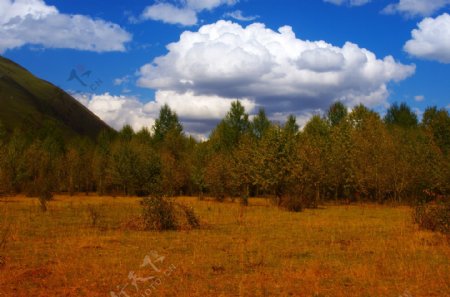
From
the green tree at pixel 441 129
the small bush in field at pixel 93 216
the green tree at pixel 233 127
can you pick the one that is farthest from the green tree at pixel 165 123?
the small bush in field at pixel 93 216

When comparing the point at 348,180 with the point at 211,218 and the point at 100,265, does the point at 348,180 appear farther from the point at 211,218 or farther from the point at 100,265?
the point at 100,265

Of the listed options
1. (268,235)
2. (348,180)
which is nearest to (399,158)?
(348,180)

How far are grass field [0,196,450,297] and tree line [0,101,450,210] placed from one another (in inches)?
576

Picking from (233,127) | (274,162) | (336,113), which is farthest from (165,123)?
(274,162)

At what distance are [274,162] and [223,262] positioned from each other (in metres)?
34.8

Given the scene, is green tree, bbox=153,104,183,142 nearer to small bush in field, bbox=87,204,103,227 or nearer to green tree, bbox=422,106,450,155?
green tree, bbox=422,106,450,155

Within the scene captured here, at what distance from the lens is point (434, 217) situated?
22.5m

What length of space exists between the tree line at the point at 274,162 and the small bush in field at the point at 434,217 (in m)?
14.4

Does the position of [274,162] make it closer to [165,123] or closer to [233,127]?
[233,127]

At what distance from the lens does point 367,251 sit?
16.8 metres

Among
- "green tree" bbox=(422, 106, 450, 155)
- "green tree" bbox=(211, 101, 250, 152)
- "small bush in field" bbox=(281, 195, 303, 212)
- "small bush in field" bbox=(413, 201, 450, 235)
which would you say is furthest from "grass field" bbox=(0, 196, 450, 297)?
"green tree" bbox=(211, 101, 250, 152)

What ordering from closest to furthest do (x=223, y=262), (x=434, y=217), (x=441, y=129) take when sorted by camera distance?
(x=223, y=262), (x=434, y=217), (x=441, y=129)

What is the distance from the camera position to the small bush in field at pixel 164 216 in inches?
901

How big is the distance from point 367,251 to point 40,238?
13.8 m
